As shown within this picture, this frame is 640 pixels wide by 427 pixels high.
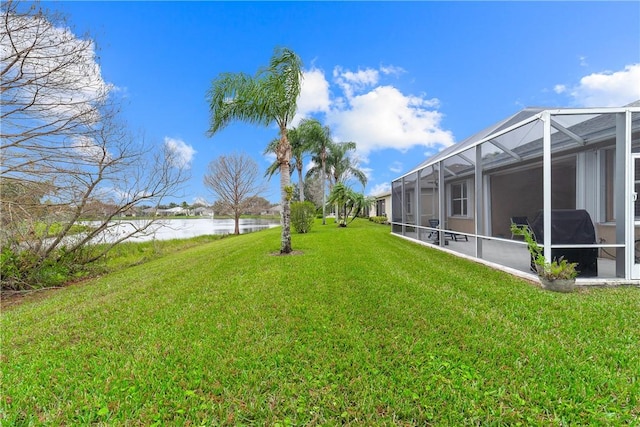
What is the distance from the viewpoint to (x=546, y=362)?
2367 mm

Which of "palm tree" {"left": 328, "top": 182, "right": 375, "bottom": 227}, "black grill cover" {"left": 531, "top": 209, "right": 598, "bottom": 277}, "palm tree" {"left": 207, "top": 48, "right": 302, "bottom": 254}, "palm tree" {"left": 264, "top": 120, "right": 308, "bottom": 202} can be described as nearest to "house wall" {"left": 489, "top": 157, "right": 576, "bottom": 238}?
"black grill cover" {"left": 531, "top": 209, "right": 598, "bottom": 277}

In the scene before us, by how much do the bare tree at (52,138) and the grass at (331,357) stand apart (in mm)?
2696

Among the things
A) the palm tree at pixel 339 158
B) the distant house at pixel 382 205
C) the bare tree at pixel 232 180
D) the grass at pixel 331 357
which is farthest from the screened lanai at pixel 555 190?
the bare tree at pixel 232 180

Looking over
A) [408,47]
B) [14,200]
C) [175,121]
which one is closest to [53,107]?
[14,200]

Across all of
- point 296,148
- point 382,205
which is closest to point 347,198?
point 296,148

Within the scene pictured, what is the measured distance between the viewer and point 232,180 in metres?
25.1

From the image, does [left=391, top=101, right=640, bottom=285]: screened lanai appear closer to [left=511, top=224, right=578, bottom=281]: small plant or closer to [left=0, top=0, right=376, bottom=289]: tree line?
[left=511, top=224, right=578, bottom=281]: small plant

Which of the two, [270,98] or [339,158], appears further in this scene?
[339,158]

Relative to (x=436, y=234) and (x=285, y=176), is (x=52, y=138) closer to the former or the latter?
(x=285, y=176)

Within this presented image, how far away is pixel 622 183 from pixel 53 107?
11.0 meters

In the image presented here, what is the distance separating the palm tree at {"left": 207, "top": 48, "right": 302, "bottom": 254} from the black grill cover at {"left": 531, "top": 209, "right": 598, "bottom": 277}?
5944 mm

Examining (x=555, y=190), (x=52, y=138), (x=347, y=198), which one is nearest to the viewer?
(x=52, y=138)

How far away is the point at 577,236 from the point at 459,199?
6.21m

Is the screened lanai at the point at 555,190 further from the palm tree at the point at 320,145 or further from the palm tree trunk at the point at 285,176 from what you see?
the palm tree at the point at 320,145
